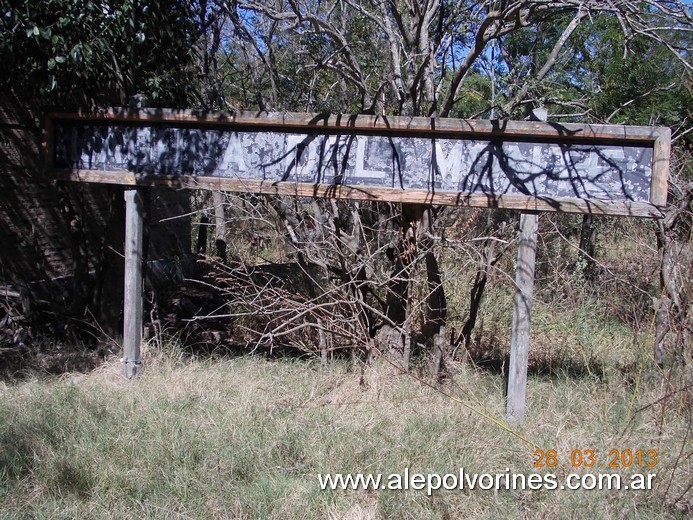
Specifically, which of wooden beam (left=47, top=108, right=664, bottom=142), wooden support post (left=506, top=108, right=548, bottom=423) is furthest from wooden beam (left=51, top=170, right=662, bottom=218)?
wooden beam (left=47, top=108, right=664, bottom=142)

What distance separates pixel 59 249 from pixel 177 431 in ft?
18.3

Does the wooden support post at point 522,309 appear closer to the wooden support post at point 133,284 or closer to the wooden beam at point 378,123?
the wooden beam at point 378,123

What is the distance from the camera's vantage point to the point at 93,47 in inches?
218

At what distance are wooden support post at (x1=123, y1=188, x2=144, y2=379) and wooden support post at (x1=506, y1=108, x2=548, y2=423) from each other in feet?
10.5

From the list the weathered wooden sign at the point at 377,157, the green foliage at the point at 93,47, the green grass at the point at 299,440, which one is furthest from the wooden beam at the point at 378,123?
the green grass at the point at 299,440

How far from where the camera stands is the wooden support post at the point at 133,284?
220 inches

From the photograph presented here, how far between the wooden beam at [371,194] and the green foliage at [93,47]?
89 cm

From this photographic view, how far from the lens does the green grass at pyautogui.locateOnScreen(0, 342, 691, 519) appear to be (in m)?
3.60

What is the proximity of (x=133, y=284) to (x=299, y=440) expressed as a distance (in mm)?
2309

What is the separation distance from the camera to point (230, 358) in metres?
6.40

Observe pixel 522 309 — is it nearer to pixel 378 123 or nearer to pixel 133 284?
pixel 378 123

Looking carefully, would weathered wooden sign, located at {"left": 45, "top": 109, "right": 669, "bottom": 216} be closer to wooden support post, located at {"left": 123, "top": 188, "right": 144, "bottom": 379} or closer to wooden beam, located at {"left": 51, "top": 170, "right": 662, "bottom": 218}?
wooden beam, located at {"left": 51, "top": 170, "right": 662, "bottom": 218}

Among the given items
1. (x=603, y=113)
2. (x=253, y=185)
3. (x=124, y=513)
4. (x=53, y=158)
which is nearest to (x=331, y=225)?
(x=253, y=185)
